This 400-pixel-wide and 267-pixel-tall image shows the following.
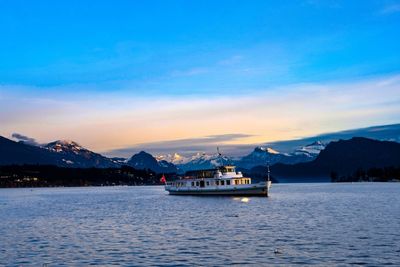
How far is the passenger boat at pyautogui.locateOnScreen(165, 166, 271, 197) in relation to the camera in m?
155

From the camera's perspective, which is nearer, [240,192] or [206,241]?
[206,241]

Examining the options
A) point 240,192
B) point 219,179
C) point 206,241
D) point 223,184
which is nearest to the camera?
point 206,241

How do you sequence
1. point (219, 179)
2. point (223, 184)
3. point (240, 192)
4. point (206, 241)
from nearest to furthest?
point (206, 241), point (240, 192), point (223, 184), point (219, 179)

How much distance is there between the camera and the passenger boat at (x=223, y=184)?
15462 centimetres

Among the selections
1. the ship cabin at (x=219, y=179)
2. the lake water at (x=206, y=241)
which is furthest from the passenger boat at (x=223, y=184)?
the lake water at (x=206, y=241)

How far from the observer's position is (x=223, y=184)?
16288 cm

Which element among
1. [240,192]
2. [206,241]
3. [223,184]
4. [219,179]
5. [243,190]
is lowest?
[206,241]

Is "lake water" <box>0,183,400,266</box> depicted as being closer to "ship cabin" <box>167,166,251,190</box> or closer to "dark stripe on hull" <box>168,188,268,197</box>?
"dark stripe on hull" <box>168,188,268,197</box>

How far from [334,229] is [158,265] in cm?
3032

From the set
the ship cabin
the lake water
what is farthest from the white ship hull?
the lake water

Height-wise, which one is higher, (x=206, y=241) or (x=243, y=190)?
(x=243, y=190)

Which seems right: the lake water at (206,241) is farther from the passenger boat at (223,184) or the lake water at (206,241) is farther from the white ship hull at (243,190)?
the passenger boat at (223,184)

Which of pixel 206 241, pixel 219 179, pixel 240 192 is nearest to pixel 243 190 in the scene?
pixel 240 192

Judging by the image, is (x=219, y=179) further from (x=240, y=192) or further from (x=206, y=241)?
(x=206, y=241)
